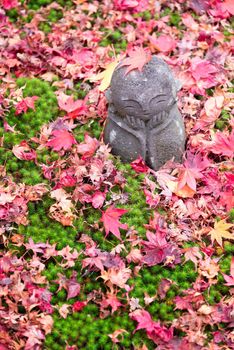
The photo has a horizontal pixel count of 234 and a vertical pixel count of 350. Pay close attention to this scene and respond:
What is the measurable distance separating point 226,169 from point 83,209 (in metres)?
1.19

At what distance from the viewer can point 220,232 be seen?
4020 mm

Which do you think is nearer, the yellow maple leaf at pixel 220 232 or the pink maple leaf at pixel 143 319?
the pink maple leaf at pixel 143 319

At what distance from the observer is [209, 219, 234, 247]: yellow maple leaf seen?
13.1 ft

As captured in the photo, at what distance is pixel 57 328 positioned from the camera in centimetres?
369

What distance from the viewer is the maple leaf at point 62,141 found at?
4527mm

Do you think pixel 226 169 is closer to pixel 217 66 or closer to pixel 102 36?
pixel 217 66

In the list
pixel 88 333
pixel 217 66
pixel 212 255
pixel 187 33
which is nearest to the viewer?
pixel 88 333

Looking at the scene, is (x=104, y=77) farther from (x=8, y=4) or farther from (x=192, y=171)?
(x=8, y=4)

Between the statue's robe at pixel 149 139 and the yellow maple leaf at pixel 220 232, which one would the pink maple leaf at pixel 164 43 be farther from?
the yellow maple leaf at pixel 220 232

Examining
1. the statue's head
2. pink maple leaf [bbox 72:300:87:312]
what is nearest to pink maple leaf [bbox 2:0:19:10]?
the statue's head

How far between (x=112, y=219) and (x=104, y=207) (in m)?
0.16

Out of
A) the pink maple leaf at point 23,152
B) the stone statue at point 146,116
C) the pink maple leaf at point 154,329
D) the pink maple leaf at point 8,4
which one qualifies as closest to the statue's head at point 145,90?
the stone statue at point 146,116

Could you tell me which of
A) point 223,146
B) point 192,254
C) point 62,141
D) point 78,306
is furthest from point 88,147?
point 78,306

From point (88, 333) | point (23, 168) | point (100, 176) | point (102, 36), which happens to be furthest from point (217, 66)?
point (88, 333)
